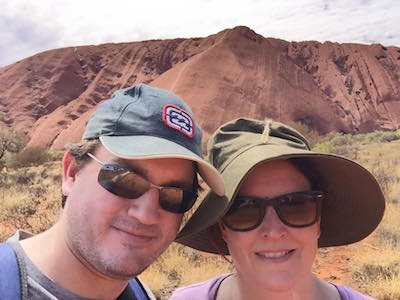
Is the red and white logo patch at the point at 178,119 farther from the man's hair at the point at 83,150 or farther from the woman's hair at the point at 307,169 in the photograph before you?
the woman's hair at the point at 307,169

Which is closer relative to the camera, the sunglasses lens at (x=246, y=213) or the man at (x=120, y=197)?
the man at (x=120, y=197)

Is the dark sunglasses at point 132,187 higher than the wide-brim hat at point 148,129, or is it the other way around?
the wide-brim hat at point 148,129

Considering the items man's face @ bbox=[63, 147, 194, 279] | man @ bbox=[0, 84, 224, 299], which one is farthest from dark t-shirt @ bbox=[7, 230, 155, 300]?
man's face @ bbox=[63, 147, 194, 279]

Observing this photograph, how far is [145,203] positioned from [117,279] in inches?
13.3

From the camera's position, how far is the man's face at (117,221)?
5.95 ft

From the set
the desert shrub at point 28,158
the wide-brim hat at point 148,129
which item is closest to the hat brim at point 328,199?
the wide-brim hat at point 148,129

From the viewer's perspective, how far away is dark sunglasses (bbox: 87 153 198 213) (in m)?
1.85

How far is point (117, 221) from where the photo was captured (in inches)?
73.0

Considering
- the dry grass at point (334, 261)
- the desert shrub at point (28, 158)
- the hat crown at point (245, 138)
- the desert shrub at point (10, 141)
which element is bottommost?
the desert shrub at point (28, 158)

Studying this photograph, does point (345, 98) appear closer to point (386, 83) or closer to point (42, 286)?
point (386, 83)

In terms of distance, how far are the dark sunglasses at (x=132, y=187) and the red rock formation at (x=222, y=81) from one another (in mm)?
41999

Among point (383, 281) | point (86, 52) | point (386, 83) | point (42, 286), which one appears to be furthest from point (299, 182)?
point (86, 52)

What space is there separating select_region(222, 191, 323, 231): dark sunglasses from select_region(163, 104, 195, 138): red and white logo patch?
392 millimetres

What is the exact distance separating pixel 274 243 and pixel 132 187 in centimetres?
68
